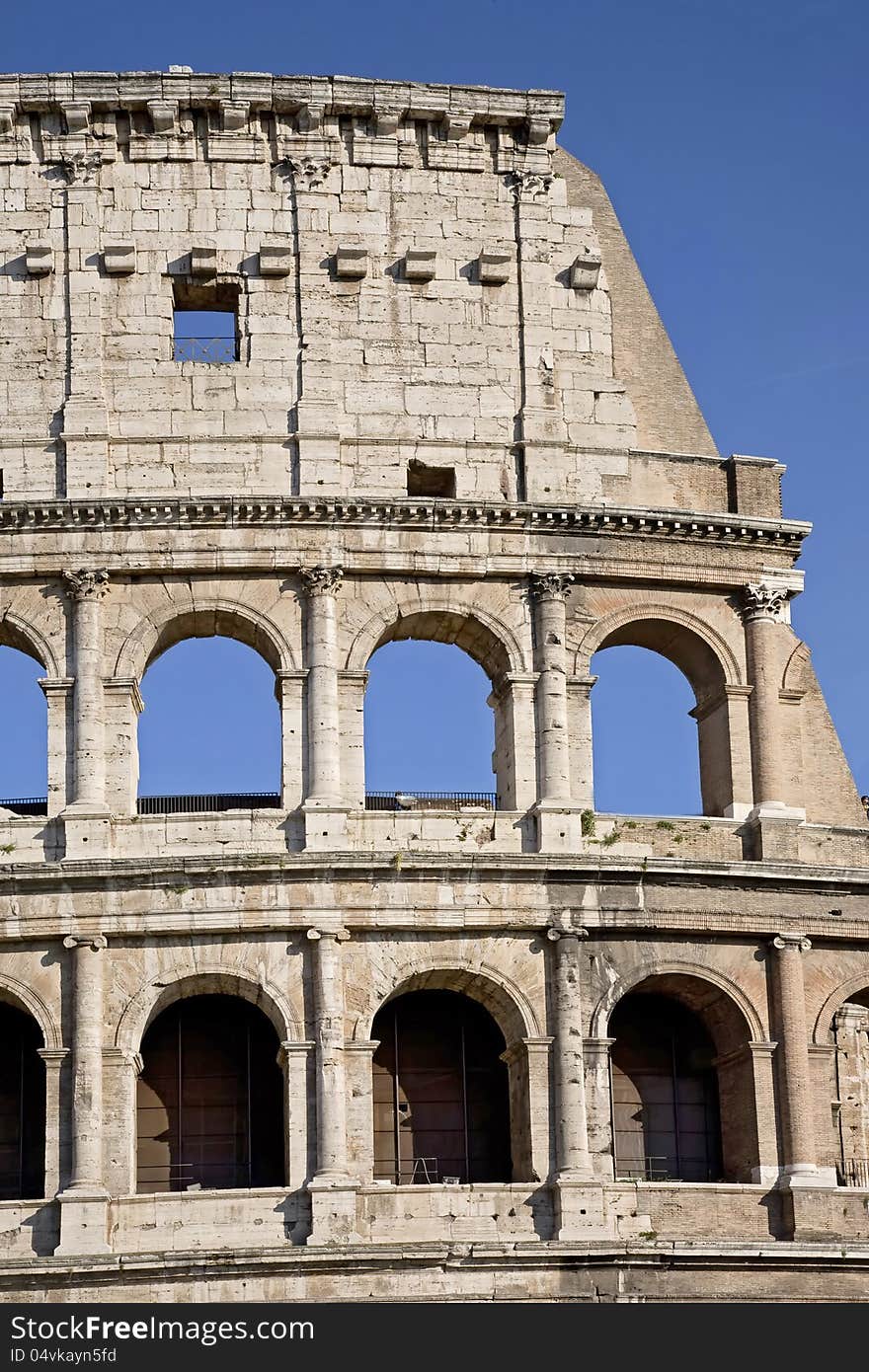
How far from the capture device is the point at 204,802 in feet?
119

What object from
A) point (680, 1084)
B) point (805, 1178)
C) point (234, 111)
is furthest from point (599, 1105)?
point (234, 111)

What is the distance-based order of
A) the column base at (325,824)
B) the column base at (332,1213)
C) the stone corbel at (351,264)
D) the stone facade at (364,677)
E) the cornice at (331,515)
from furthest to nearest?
the stone corbel at (351,264) < the cornice at (331,515) < the column base at (325,824) < the stone facade at (364,677) < the column base at (332,1213)

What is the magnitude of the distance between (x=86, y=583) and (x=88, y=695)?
56.5 inches

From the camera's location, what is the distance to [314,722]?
3469 centimetres

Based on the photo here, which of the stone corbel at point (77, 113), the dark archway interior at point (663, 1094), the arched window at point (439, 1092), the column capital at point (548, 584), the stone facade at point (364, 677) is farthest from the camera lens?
the stone corbel at point (77, 113)

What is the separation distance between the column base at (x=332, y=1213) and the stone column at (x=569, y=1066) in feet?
7.99

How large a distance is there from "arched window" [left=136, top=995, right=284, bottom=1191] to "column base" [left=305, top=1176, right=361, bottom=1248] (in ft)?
5.77

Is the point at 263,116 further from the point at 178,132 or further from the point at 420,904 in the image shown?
the point at 420,904

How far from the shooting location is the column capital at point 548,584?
117ft

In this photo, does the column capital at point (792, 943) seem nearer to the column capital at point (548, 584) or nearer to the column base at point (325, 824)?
the column capital at point (548, 584)

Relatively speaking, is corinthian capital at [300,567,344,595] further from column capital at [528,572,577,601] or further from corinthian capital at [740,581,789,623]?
corinthian capital at [740,581,789,623]

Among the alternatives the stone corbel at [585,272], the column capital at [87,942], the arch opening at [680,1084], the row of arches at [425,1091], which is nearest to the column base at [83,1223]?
the row of arches at [425,1091]

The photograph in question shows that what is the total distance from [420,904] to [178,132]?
10779 millimetres

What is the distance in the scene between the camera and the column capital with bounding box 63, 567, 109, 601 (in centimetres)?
3512
